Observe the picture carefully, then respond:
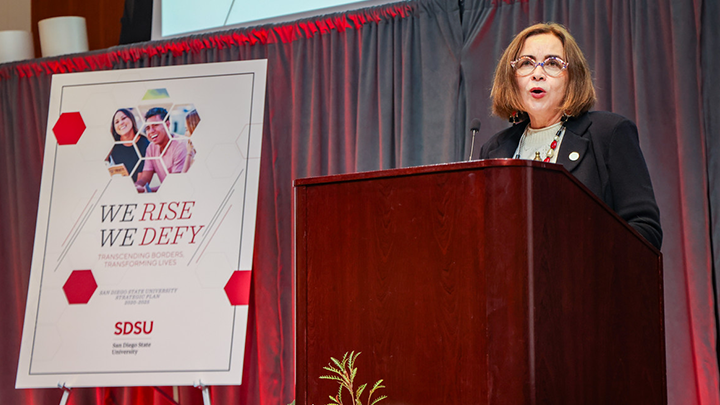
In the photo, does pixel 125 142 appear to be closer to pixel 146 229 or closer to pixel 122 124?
pixel 122 124

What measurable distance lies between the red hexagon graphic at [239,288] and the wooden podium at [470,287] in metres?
1.65

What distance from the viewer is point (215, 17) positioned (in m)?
3.85

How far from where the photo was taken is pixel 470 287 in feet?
3.75

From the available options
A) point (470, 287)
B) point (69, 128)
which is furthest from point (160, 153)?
point (470, 287)

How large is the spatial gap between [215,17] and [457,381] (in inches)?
124

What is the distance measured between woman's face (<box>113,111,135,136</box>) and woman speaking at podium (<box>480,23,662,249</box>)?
6.39 ft

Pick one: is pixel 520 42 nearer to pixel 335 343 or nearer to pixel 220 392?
pixel 335 343

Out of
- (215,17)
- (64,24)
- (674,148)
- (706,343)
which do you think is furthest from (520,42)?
(64,24)

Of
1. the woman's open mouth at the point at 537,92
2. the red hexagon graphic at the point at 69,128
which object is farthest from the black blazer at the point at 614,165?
the red hexagon graphic at the point at 69,128

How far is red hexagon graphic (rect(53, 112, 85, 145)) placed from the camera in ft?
11.0

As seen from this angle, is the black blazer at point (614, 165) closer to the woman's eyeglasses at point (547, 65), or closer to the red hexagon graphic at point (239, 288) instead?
the woman's eyeglasses at point (547, 65)

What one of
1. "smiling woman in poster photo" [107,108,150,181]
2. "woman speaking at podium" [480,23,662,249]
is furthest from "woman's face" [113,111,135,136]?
"woman speaking at podium" [480,23,662,249]

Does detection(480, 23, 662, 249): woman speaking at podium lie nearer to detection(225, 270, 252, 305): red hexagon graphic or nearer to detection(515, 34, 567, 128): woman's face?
detection(515, 34, 567, 128): woman's face

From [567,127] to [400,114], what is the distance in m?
1.65
